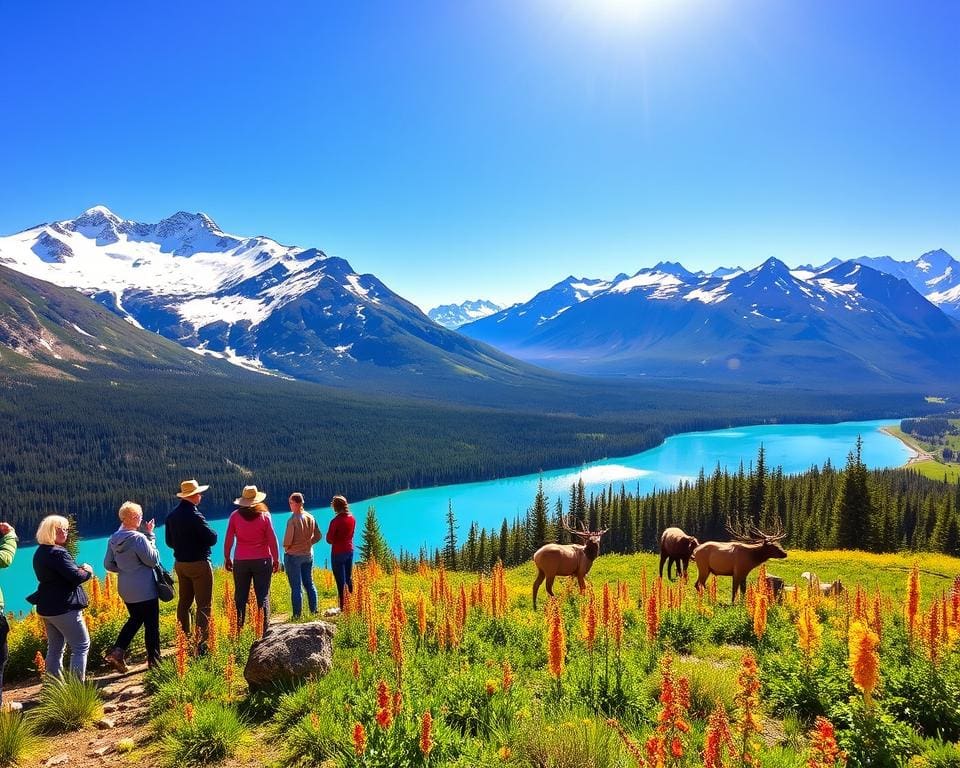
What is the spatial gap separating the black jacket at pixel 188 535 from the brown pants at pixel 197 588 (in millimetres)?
153

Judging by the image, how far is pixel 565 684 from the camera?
313 inches

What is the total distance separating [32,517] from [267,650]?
535 feet

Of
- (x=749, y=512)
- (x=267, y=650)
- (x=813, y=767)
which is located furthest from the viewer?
(x=749, y=512)

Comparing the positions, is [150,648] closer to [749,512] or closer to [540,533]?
[540,533]

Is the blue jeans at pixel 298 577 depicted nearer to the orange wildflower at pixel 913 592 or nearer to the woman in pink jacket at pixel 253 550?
the woman in pink jacket at pixel 253 550

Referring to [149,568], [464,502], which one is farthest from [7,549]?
[464,502]

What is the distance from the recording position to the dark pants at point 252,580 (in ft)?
37.1

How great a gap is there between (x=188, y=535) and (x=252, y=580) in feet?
5.74

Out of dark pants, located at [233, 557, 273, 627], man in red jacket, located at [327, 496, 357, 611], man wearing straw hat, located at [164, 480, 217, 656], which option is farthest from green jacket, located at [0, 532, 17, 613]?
man in red jacket, located at [327, 496, 357, 611]

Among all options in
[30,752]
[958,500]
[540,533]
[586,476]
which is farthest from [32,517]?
[958,500]

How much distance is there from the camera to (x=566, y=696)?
7535mm

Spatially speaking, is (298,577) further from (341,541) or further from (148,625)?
(148,625)

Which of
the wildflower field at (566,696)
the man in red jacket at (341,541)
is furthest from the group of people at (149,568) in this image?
the wildflower field at (566,696)

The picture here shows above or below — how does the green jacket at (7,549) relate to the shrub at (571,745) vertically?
above
